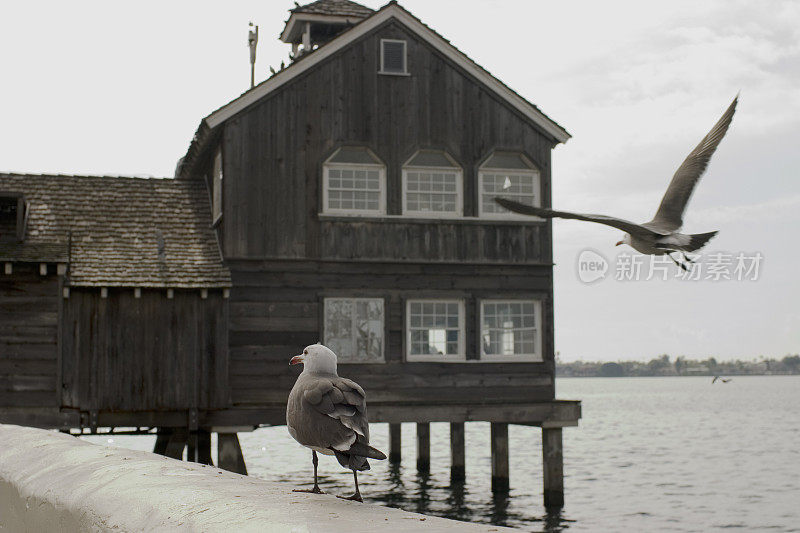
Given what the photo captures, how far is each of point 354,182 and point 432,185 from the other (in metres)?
1.79

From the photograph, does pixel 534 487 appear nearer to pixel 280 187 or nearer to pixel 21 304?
pixel 280 187

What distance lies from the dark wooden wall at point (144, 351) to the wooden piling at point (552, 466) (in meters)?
7.79

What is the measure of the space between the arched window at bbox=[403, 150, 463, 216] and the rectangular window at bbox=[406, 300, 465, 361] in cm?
207

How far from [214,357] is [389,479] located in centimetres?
1226

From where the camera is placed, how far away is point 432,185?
916 inches

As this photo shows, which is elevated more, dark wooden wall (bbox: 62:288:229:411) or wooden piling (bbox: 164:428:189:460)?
dark wooden wall (bbox: 62:288:229:411)

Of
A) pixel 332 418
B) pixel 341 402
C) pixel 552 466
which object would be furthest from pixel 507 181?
pixel 332 418

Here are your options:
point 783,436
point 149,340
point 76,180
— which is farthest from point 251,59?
point 783,436

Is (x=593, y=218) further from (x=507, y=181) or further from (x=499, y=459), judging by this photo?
(x=499, y=459)

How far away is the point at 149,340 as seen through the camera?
70.2 ft

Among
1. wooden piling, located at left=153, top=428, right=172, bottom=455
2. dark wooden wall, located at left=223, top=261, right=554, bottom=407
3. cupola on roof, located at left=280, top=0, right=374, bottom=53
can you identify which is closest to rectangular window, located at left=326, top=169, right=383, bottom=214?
dark wooden wall, located at left=223, top=261, right=554, bottom=407

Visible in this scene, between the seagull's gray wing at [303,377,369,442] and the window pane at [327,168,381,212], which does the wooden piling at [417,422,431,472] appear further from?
the seagull's gray wing at [303,377,369,442]

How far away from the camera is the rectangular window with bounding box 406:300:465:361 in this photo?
22.8 m

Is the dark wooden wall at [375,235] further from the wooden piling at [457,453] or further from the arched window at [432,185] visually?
the wooden piling at [457,453]
